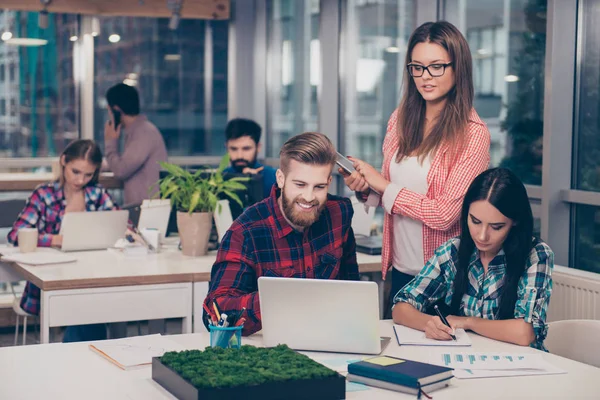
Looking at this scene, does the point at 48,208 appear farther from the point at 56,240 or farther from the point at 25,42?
the point at 25,42

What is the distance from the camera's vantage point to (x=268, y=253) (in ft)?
8.64

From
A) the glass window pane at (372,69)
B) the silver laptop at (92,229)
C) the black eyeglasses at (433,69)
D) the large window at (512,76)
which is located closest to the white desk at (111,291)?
the silver laptop at (92,229)

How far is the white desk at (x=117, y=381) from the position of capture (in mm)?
1979

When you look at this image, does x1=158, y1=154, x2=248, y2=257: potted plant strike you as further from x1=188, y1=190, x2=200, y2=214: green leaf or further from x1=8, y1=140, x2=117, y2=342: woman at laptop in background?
x1=8, y1=140, x2=117, y2=342: woman at laptop in background

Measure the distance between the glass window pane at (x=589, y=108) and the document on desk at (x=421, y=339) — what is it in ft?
5.95

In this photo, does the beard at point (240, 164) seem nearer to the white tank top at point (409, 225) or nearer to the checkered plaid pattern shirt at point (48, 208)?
the checkered plaid pattern shirt at point (48, 208)

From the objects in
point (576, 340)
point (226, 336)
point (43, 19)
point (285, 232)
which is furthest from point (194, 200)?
point (43, 19)

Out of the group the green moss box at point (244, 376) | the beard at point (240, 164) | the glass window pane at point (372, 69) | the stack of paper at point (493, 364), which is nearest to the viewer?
the green moss box at point (244, 376)

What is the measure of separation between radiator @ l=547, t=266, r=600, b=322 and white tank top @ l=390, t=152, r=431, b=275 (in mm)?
947

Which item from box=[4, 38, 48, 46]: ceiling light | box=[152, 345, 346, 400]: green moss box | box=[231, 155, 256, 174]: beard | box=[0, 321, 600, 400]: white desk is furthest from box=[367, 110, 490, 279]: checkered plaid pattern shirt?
box=[4, 38, 48, 46]: ceiling light

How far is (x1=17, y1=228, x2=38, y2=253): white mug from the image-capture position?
13.3 feet

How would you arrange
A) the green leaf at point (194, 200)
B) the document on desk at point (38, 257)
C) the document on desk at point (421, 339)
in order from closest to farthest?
1. the document on desk at point (421, 339)
2. the document on desk at point (38, 257)
3. the green leaf at point (194, 200)

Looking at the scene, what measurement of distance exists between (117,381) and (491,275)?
1.18 meters

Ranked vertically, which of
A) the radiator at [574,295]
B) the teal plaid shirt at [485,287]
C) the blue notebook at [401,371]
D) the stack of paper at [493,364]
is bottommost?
the radiator at [574,295]
